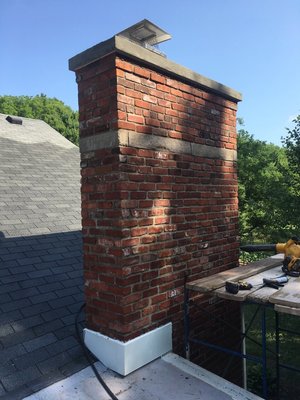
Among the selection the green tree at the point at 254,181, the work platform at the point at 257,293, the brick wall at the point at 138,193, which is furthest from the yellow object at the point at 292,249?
the green tree at the point at 254,181

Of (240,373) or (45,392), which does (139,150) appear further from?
(240,373)

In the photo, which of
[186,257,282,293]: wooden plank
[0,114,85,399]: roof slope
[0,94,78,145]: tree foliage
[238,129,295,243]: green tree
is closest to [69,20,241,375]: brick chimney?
[186,257,282,293]: wooden plank

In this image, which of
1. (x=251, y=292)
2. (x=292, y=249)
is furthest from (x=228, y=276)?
(x=292, y=249)

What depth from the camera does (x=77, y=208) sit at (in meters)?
7.46

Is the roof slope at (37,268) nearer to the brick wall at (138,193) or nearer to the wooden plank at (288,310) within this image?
the brick wall at (138,193)

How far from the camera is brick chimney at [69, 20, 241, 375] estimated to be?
2875mm

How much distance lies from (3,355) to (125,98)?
2448 millimetres

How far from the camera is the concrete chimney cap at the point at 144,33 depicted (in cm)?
373

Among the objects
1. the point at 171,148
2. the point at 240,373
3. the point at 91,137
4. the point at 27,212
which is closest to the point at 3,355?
the point at 91,137

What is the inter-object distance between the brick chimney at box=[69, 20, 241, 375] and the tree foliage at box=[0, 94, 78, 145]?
3498 centimetres

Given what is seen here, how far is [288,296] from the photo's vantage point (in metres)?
2.76

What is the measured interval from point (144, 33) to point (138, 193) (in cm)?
199

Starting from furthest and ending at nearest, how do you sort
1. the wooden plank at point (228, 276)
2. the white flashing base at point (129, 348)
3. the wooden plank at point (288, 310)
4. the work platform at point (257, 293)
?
1. the wooden plank at point (228, 276)
2. the white flashing base at point (129, 348)
3. the work platform at point (257, 293)
4. the wooden plank at point (288, 310)

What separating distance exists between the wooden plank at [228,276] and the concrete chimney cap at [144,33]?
2674mm
